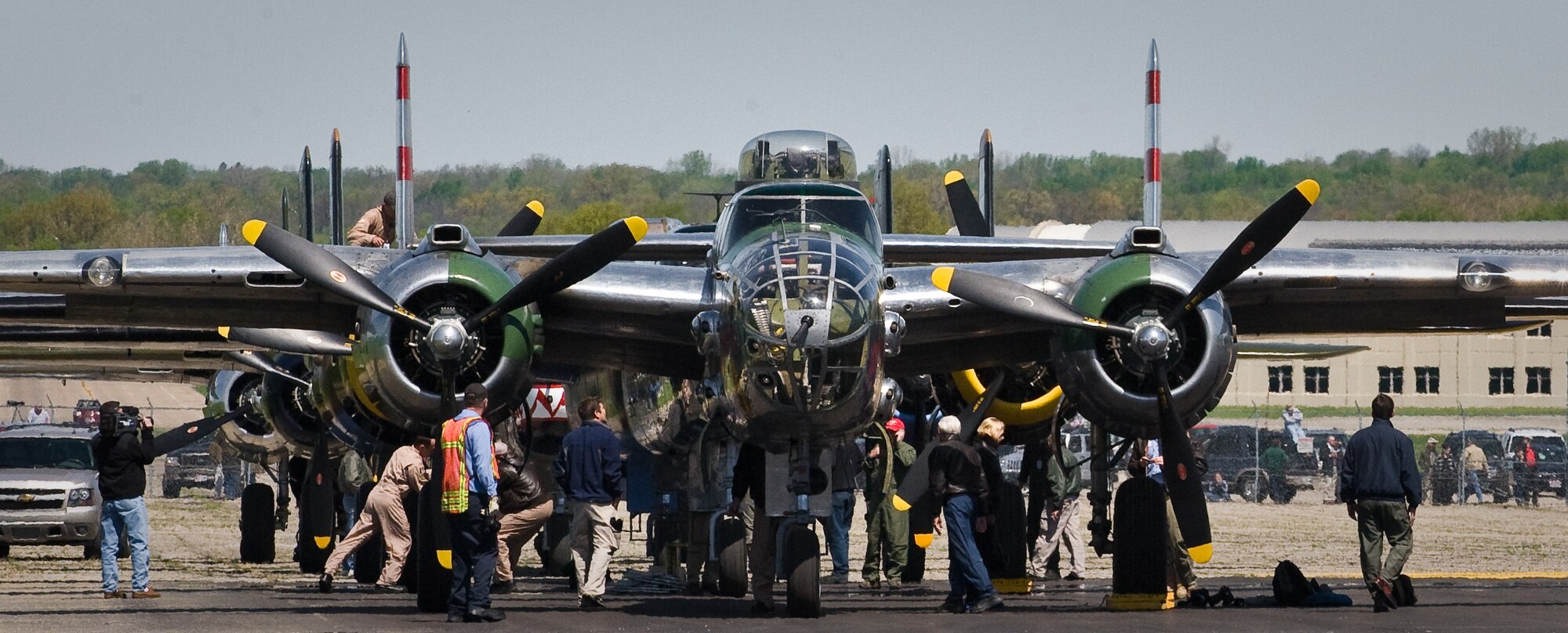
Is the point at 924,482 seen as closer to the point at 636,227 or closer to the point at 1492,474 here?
the point at 636,227

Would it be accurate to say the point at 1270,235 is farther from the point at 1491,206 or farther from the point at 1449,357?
the point at 1491,206

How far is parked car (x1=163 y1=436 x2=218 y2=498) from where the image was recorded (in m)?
43.0

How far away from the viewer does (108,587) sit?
51.4 ft

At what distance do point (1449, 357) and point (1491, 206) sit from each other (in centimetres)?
821

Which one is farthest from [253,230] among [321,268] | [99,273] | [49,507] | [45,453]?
[45,453]

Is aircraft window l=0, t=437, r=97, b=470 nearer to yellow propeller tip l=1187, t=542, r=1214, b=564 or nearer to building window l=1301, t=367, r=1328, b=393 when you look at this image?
yellow propeller tip l=1187, t=542, r=1214, b=564

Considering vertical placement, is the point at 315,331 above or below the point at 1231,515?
above

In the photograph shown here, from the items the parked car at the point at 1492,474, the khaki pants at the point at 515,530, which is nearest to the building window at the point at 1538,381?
the parked car at the point at 1492,474

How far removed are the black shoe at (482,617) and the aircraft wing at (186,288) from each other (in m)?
2.94

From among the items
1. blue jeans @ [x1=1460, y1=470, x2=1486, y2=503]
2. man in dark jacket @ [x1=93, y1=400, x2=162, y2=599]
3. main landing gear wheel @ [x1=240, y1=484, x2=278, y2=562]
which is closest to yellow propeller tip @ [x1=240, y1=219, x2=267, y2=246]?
man in dark jacket @ [x1=93, y1=400, x2=162, y2=599]

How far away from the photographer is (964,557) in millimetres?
14094

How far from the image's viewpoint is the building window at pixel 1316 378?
68375mm

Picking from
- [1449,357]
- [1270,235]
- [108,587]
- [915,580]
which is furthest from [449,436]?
[1449,357]

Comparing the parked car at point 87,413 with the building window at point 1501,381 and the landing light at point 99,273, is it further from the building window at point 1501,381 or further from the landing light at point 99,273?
the building window at point 1501,381
